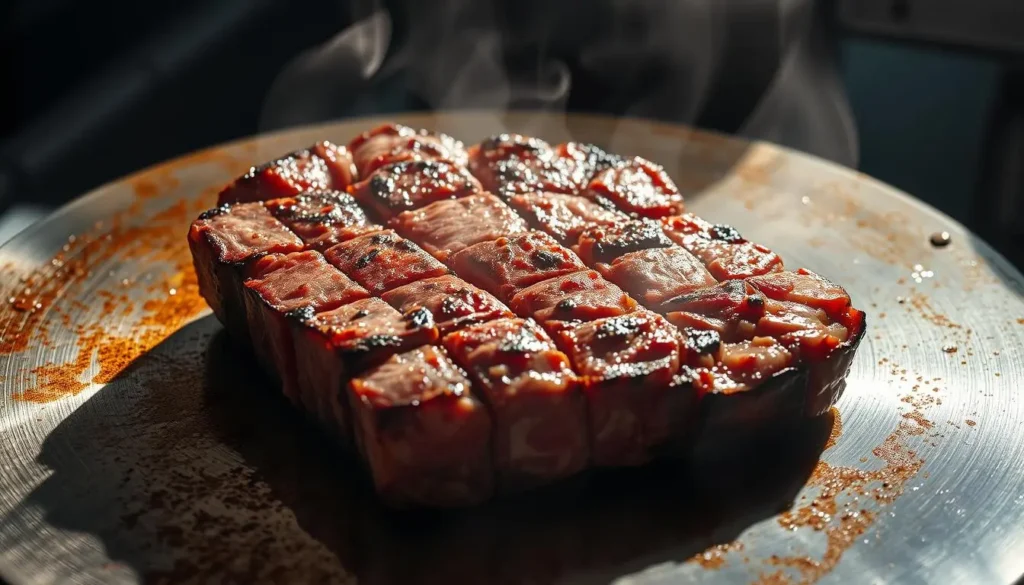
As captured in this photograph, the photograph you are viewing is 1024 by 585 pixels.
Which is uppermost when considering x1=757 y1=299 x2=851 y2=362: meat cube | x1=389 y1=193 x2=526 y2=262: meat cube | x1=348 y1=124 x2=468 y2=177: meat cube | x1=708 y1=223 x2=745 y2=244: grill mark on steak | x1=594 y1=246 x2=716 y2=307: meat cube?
x1=348 y1=124 x2=468 y2=177: meat cube

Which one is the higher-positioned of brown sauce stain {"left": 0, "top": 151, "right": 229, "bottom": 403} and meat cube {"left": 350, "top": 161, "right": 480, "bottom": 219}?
meat cube {"left": 350, "top": 161, "right": 480, "bottom": 219}

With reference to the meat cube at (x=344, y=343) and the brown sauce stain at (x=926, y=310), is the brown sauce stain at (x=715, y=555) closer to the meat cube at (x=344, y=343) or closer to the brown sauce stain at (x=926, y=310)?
the meat cube at (x=344, y=343)

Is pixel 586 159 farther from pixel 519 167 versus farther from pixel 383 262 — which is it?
pixel 383 262

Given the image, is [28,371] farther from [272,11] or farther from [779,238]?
[272,11]

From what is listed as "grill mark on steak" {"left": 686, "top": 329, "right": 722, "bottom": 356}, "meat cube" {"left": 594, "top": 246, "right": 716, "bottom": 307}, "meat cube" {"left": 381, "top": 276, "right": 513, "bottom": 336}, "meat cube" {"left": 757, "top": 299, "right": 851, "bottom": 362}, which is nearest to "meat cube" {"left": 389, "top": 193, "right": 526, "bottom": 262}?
"meat cube" {"left": 381, "top": 276, "right": 513, "bottom": 336}

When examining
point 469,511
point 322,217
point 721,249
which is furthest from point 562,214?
point 469,511

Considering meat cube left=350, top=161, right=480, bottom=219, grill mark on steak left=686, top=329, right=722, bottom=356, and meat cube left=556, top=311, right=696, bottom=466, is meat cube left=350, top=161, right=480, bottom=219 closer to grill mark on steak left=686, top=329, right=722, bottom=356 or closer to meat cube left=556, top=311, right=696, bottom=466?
meat cube left=556, top=311, right=696, bottom=466
